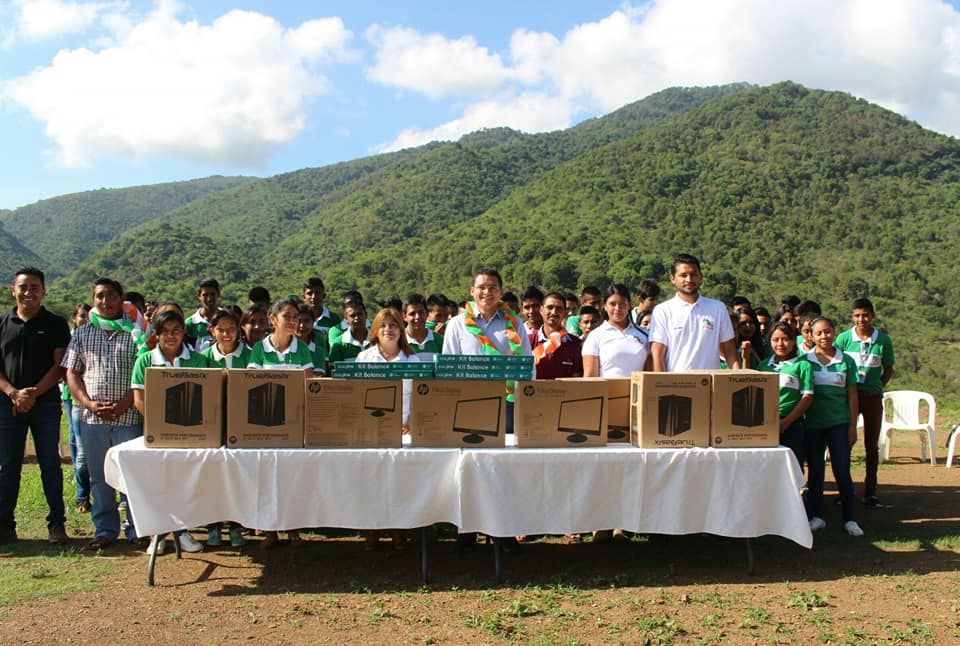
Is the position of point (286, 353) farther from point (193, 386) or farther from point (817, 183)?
point (817, 183)

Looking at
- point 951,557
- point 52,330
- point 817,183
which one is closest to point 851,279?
point 817,183

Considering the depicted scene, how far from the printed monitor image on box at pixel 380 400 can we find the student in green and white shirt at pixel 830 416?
10.2 ft

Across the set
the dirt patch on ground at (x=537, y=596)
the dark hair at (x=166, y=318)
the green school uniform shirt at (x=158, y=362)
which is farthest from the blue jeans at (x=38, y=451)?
the dark hair at (x=166, y=318)

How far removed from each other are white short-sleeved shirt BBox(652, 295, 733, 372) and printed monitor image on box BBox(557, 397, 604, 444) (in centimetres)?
102

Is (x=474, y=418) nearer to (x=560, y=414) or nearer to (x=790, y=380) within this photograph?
(x=560, y=414)

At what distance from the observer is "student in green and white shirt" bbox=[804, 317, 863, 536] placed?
5.27 metres

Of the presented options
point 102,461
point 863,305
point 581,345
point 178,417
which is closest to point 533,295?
point 581,345

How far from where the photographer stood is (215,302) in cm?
625

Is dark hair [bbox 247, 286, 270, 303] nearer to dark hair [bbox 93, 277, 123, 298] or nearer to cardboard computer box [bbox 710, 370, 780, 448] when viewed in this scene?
dark hair [bbox 93, 277, 123, 298]

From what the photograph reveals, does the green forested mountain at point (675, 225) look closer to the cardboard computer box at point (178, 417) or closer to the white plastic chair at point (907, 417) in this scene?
the white plastic chair at point (907, 417)

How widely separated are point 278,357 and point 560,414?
6.11ft

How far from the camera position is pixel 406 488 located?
159 inches

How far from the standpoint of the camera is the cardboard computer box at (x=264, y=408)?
404 centimetres

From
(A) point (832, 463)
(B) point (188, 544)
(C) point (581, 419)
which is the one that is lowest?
(B) point (188, 544)
